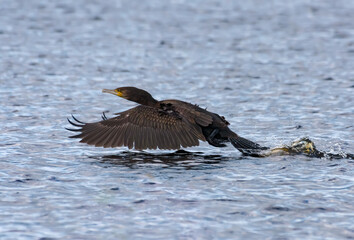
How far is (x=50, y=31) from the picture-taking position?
24.3 meters

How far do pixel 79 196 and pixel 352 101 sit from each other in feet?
27.5

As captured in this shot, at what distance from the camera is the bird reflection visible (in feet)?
32.9

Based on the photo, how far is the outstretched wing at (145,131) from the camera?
34.3 ft

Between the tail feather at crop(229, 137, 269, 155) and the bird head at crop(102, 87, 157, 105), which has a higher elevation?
the bird head at crop(102, 87, 157, 105)

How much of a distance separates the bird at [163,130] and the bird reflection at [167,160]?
182mm

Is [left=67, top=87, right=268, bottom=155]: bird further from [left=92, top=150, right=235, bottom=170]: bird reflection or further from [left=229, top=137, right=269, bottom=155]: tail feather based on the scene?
[left=92, top=150, right=235, bottom=170]: bird reflection

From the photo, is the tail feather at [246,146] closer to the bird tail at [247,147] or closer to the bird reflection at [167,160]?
the bird tail at [247,147]

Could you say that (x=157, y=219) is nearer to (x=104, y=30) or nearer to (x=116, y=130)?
(x=116, y=130)

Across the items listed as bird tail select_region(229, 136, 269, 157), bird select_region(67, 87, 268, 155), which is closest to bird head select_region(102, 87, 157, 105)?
bird select_region(67, 87, 268, 155)

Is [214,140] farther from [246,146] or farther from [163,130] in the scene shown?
[163,130]

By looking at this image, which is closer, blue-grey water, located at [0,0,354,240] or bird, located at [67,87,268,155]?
blue-grey water, located at [0,0,354,240]

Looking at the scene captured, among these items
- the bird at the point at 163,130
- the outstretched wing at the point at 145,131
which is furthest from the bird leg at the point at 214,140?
the outstretched wing at the point at 145,131

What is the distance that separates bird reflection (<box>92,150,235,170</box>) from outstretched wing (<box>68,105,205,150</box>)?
0.19 metres

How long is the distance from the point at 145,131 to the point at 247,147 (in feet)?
5.01
